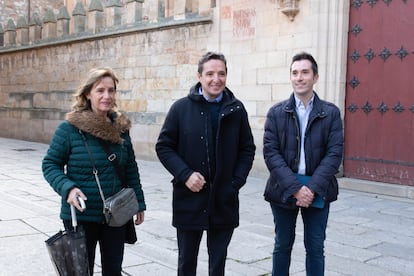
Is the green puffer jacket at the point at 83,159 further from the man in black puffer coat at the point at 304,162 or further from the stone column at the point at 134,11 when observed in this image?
the stone column at the point at 134,11

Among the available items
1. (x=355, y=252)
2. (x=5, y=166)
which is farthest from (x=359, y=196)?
(x=5, y=166)

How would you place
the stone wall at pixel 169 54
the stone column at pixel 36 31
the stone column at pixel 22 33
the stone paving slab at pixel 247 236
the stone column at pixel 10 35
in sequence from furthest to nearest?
the stone column at pixel 10 35 → the stone column at pixel 22 33 → the stone column at pixel 36 31 → the stone wall at pixel 169 54 → the stone paving slab at pixel 247 236

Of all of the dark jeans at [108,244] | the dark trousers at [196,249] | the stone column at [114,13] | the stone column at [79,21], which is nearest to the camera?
the dark jeans at [108,244]

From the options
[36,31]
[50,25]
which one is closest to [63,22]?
[50,25]

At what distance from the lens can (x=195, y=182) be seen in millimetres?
2975

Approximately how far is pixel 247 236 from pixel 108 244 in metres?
2.42

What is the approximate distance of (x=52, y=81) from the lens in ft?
50.0

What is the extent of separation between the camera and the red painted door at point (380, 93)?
24.9ft

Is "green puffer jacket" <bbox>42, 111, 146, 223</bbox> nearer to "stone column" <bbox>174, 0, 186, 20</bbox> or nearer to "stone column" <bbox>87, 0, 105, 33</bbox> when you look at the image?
"stone column" <bbox>174, 0, 186, 20</bbox>

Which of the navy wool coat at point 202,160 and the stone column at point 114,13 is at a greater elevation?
the stone column at point 114,13

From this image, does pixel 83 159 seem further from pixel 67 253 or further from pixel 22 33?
pixel 22 33

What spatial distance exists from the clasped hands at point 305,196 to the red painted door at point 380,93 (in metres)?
4.89

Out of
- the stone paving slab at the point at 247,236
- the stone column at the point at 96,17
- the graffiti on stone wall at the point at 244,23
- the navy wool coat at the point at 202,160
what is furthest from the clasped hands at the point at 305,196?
the stone column at the point at 96,17

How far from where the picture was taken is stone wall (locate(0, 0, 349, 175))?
8.31 metres
